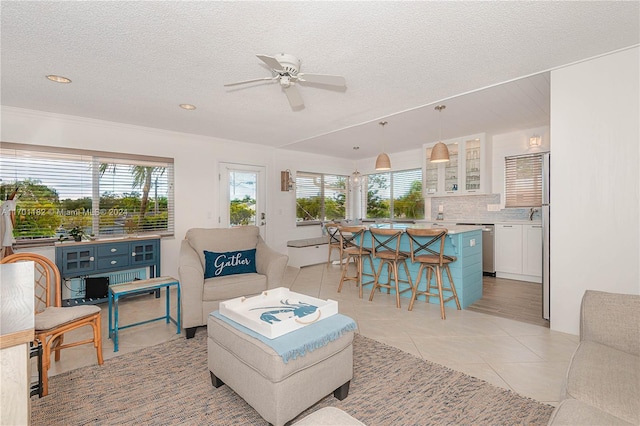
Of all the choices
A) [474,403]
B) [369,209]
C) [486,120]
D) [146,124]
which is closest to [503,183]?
[486,120]

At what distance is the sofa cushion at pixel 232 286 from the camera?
2984 mm

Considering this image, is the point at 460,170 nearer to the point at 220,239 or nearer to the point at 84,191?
the point at 220,239

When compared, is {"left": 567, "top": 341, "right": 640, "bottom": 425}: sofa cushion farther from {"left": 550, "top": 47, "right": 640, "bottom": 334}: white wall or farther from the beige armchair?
the beige armchair

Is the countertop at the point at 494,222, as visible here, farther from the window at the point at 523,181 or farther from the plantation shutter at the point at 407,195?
the plantation shutter at the point at 407,195

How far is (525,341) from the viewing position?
8.92 feet

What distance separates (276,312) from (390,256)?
216 centimetres

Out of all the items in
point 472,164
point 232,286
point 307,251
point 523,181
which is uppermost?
point 472,164

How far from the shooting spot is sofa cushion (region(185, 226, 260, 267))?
11.3ft

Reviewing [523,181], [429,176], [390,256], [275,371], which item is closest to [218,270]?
[275,371]

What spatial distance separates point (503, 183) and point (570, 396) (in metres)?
4.84

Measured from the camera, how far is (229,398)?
1957 mm

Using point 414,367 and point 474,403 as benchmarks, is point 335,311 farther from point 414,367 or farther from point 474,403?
point 474,403

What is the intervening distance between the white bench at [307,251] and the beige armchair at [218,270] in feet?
8.17

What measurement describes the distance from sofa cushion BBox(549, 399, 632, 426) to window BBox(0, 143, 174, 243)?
4.97 meters
